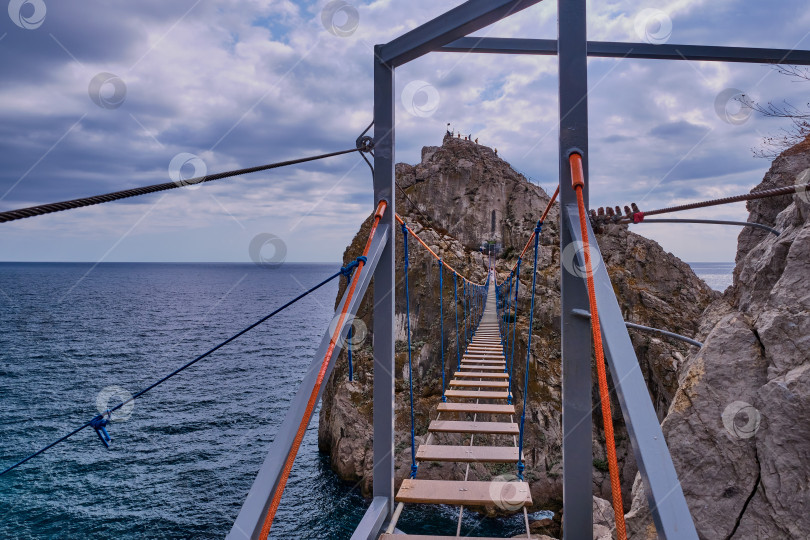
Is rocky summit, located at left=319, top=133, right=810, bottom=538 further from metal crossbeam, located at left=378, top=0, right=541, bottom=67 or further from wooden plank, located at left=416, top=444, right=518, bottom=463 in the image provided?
metal crossbeam, located at left=378, top=0, right=541, bottom=67

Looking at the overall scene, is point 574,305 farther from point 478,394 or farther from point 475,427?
point 478,394

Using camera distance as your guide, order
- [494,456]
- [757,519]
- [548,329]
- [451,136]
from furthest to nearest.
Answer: [451,136] → [548,329] → [494,456] → [757,519]

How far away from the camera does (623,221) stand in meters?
2.75

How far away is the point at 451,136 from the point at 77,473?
38.2m

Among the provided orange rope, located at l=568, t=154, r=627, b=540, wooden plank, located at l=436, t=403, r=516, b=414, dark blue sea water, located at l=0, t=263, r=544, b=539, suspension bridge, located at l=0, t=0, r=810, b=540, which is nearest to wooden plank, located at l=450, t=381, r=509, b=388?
wooden plank, located at l=436, t=403, r=516, b=414

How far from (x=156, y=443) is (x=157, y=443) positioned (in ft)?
0.20

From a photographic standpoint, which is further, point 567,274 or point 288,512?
point 288,512

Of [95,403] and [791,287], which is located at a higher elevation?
[791,287]

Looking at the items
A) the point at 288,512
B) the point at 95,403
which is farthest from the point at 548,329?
the point at 95,403

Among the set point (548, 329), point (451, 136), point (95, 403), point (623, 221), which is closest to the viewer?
point (623, 221)

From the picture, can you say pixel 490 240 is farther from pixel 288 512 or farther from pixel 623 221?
pixel 623 221

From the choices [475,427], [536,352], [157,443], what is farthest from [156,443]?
[475,427]

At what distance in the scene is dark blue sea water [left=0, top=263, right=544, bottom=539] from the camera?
67.2 feet

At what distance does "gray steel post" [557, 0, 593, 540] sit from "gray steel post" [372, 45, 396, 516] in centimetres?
106
